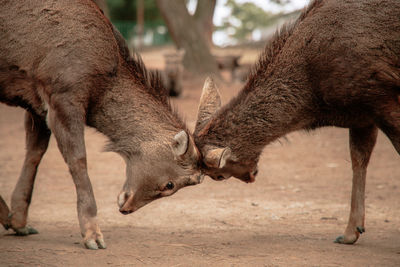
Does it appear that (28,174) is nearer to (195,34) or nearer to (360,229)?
(360,229)

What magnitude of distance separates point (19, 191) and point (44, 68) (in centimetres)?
159

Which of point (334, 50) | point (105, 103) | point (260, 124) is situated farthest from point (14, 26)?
point (334, 50)

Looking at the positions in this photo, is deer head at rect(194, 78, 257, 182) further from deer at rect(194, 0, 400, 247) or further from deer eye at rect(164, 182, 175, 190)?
deer eye at rect(164, 182, 175, 190)

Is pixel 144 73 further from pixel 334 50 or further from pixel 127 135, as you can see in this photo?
pixel 334 50

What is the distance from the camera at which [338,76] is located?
5.75 m

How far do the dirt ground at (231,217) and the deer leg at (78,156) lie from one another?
214 mm

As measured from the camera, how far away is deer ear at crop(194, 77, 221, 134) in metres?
6.41

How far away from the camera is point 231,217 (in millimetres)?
7727

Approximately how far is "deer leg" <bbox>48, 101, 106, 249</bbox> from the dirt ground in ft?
0.70

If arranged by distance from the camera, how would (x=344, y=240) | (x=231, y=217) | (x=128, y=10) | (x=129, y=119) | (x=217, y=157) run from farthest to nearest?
(x=128, y=10) → (x=231, y=217) → (x=344, y=240) → (x=129, y=119) → (x=217, y=157)

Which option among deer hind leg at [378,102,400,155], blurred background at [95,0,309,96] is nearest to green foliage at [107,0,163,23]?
blurred background at [95,0,309,96]

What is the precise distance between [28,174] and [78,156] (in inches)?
42.1

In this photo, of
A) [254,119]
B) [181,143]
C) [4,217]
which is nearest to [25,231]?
[4,217]

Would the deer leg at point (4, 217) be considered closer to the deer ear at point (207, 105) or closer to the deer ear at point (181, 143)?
the deer ear at point (181, 143)
